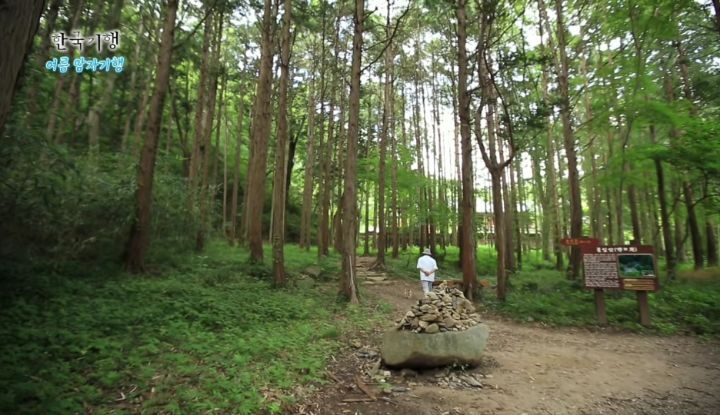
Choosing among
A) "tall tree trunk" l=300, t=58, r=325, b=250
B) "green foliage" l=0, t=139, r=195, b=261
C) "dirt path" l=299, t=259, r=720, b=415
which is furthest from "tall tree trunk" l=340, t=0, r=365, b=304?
"tall tree trunk" l=300, t=58, r=325, b=250

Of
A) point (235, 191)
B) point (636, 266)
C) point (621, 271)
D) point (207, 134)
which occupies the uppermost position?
point (207, 134)

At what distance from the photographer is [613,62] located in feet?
37.8

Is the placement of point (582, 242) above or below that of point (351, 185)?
below

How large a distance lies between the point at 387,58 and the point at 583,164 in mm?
15920

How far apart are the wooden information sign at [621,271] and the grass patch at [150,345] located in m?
5.41

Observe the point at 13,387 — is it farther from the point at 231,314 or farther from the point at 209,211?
the point at 209,211

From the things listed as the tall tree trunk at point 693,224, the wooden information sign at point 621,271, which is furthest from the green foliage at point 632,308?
the tall tree trunk at point 693,224

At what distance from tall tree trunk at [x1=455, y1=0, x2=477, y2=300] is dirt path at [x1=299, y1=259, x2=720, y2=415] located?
313cm

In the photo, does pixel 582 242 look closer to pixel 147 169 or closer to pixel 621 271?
pixel 621 271

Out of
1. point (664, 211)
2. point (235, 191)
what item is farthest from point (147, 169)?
point (664, 211)

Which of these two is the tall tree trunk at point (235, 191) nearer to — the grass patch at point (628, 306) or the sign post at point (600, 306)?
the grass patch at point (628, 306)

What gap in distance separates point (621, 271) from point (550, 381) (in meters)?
4.47

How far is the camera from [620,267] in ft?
25.0

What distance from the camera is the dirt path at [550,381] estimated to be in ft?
12.8
